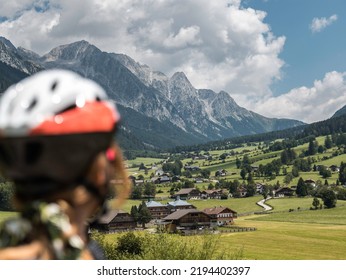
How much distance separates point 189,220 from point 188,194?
178 ft

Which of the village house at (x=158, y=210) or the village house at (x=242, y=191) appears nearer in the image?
the village house at (x=158, y=210)

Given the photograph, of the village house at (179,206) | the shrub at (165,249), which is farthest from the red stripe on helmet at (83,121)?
the village house at (179,206)

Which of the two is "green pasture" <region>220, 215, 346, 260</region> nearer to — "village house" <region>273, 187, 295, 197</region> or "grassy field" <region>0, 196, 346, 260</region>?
"grassy field" <region>0, 196, 346, 260</region>

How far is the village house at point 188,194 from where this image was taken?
14975cm

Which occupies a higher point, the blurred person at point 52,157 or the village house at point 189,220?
the blurred person at point 52,157

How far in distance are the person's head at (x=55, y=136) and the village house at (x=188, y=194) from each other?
484 feet

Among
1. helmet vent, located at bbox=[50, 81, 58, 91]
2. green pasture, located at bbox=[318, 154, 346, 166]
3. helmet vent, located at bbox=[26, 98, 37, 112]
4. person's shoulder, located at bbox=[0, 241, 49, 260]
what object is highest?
helmet vent, located at bbox=[50, 81, 58, 91]

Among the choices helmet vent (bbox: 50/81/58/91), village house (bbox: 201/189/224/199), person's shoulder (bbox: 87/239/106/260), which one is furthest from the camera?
village house (bbox: 201/189/224/199)

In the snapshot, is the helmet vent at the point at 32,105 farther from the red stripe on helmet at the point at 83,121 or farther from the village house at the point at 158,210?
the village house at the point at 158,210

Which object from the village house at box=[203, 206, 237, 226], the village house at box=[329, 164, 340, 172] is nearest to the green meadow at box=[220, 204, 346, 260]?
the village house at box=[203, 206, 237, 226]

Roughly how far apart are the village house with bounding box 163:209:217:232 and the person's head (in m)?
92.0

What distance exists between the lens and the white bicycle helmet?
200cm

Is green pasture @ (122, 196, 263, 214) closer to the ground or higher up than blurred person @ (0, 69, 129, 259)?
closer to the ground
